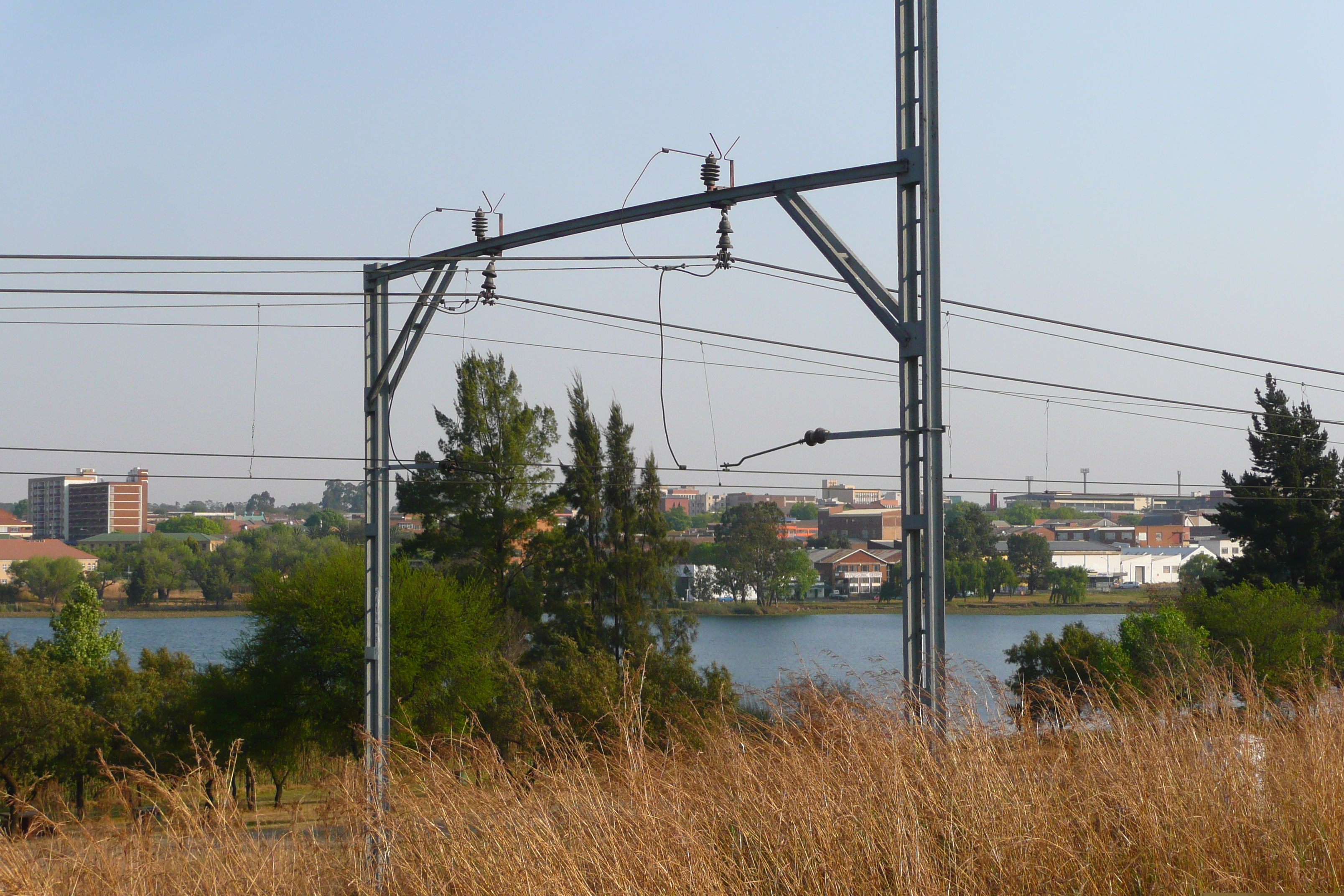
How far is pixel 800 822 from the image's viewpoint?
5.27 m

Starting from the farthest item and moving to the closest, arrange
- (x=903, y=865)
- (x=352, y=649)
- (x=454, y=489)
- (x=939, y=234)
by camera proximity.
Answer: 1. (x=454, y=489)
2. (x=352, y=649)
3. (x=939, y=234)
4. (x=903, y=865)

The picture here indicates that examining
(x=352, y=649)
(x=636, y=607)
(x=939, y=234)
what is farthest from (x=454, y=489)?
(x=939, y=234)

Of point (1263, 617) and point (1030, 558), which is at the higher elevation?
point (1030, 558)

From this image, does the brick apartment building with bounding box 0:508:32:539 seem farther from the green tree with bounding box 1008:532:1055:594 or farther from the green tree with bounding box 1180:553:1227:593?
the green tree with bounding box 1008:532:1055:594

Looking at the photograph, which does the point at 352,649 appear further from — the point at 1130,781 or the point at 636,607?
the point at 1130,781

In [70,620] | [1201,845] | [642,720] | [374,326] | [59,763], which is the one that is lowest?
[59,763]

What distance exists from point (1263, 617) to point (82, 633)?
5354 centimetres

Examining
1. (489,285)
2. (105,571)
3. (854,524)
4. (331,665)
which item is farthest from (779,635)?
(489,285)

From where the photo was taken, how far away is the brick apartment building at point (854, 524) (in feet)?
295

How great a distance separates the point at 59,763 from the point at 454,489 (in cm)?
1866

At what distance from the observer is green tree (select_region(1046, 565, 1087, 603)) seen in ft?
281

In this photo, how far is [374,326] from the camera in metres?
11.6

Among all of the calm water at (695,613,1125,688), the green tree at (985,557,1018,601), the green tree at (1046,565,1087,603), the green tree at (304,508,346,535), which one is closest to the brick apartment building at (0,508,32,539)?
the green tree at (304,508,346,535)

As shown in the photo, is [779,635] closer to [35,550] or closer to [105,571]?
[105,571]
